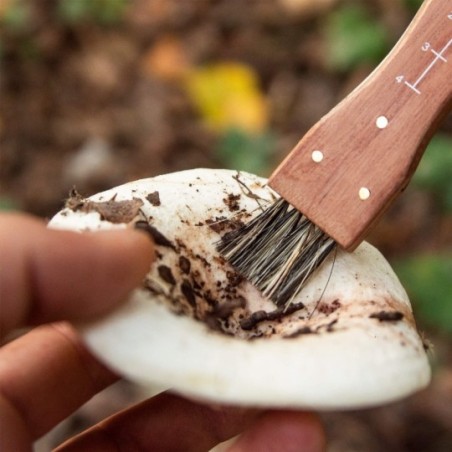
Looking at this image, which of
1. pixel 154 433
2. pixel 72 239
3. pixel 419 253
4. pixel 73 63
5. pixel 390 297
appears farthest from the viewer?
pixel 73 63

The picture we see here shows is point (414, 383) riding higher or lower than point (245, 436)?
higher

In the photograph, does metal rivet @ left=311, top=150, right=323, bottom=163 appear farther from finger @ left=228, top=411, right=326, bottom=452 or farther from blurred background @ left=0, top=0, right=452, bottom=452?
blurred background @ left=0, top=0, right=452, bottom=452

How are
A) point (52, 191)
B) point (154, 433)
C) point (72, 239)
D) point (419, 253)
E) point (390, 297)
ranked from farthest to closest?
point (52, 191) → point (419, 253) → point (154, 433) → point (390, 297) → point (72, 239)

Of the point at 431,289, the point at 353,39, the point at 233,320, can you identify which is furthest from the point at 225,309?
the point at 353,39

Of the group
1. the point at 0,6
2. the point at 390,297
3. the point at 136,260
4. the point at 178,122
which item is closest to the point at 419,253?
the point at 178,122

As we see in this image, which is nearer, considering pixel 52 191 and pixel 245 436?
pixel 245 436

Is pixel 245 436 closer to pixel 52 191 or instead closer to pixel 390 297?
pixel 390 297
